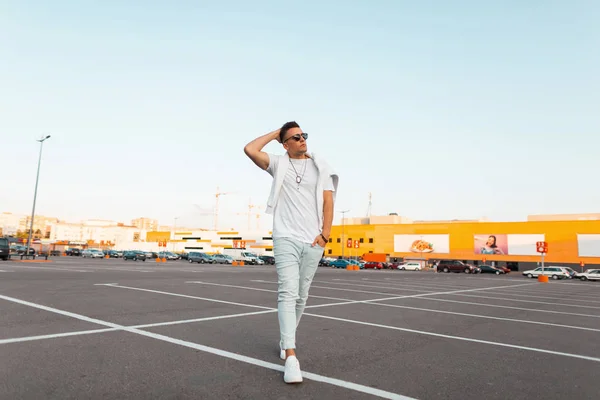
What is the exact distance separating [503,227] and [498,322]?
70.3 meters

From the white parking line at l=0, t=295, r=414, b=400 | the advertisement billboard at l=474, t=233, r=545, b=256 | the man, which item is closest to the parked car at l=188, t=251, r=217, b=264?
the advertisement billboard at l=474, t=233, r=545, b=256

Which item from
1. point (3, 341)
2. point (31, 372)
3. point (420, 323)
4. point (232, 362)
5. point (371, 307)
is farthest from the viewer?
point (371, 307)

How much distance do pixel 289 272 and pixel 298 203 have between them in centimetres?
A: 59

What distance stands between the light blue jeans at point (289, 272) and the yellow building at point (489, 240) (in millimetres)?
55286

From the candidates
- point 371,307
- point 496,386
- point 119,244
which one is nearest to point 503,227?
point 371,307

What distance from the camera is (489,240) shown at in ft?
231

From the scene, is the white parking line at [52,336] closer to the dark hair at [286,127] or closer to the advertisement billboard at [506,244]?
the dark hair at [286,127]

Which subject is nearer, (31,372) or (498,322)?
(31,372)

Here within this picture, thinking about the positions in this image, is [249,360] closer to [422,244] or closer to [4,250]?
[4,250]

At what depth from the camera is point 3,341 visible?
4.04m

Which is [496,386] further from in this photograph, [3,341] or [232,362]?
[3,341]

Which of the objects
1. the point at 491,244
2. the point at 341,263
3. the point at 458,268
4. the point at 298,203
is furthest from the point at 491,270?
the point at 298,203

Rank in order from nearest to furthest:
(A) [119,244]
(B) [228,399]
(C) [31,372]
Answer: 1. (B) [228,399]
2. (C) [31,372]
3. (A) [119,244]

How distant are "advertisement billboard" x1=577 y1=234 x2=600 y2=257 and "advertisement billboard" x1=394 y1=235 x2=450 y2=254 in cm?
1954
